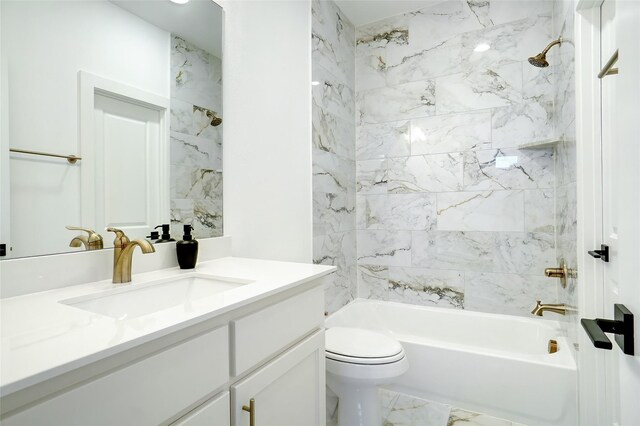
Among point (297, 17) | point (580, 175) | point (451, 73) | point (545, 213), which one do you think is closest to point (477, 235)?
point (545, 213)

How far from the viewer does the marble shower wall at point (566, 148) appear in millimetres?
1532

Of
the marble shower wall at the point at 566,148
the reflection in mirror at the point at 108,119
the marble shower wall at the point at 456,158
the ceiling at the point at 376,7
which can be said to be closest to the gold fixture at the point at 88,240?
the reflection in mirror at the point at 108,119

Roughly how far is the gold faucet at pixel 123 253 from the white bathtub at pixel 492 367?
59.0 inches

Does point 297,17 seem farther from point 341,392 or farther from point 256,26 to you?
point 341,392

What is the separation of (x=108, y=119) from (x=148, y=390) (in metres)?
0.91

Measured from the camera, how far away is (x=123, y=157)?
1.17 meters

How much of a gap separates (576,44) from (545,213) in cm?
113

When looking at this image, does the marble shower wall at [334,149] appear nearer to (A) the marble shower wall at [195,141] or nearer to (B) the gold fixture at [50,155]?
(A) the marble shower wall at [195,141]

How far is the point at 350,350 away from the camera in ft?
5.51

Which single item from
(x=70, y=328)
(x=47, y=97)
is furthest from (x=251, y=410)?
(x=47, y=97)

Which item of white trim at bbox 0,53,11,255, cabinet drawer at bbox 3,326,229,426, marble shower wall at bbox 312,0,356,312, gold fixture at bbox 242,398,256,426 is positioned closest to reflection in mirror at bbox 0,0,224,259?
white trim at bbox 0,53,11,255

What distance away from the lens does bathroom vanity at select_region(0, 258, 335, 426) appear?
20.6 inches

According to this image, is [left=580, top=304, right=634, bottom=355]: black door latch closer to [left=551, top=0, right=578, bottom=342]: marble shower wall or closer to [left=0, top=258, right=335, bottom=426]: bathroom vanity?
[left=0, top=258, right=335, bottom=426]: bathroom vanity

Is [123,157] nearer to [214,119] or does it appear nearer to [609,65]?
[214,119]
